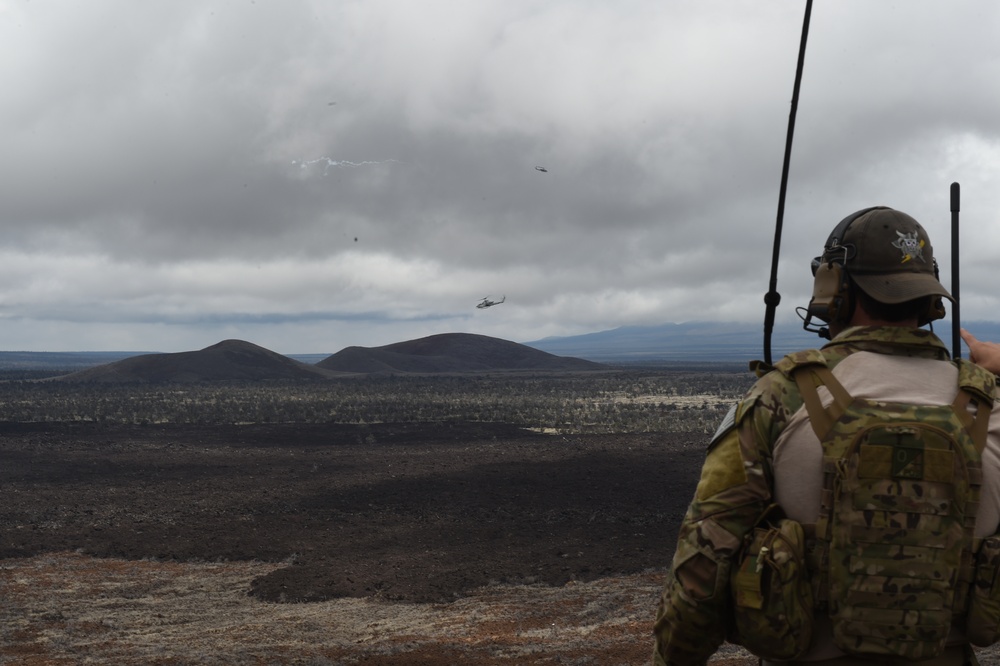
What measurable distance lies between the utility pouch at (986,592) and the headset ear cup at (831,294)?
79 cm

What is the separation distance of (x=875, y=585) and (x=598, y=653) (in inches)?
253

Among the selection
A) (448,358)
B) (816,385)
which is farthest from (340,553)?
(448,358)

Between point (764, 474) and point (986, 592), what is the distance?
2.39 feet

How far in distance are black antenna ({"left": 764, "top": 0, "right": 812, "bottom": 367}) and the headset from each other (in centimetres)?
18

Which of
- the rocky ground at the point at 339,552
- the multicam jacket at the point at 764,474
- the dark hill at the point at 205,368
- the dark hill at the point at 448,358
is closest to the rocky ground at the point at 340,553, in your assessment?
the rocky ground at the point at 339,552

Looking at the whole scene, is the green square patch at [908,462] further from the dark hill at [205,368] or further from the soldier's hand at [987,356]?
the dark hill at [205,368]

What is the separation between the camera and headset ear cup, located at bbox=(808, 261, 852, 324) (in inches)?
120

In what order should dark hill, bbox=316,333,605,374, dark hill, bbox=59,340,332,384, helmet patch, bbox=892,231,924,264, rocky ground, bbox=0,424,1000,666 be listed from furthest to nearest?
dark hill, bbox=316,333,605,374 → dark hill, bbox=59,340,332,384 → rocky ground, bbox=0,424,1000,666 → helmet patch, bbox=892,231,924,264

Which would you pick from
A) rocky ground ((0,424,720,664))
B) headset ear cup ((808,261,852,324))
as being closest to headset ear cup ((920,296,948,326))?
headset ear cup ((808,261,852,324))

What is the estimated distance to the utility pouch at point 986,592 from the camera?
284 centimetres

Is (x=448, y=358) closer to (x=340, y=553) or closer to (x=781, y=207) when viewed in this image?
(x=340, y=553)

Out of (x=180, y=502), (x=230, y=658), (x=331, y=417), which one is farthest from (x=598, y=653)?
(x=331, y=417)

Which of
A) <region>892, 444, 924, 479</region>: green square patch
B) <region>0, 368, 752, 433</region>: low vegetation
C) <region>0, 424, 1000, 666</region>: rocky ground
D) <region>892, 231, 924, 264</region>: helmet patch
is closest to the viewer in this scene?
<region>892, 444, 924, 479</region>: green square patch

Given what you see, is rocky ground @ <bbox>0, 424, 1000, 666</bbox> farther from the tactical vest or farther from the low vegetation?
the low vegetation
